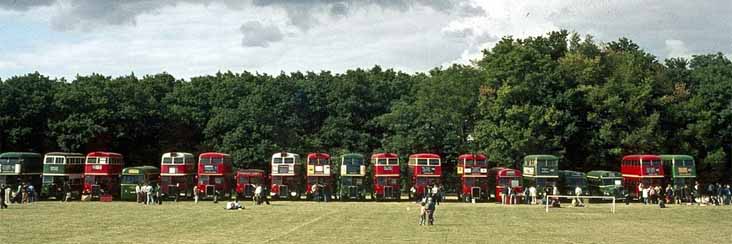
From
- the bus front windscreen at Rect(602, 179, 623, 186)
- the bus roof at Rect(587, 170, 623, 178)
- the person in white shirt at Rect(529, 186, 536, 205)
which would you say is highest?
the bus roof at Rect(587, 170, 623, 178)

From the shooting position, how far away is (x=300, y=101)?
323ft

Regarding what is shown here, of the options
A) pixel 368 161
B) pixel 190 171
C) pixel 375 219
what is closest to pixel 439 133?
pixel 368 161

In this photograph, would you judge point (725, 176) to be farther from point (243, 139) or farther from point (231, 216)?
point (231, 216)

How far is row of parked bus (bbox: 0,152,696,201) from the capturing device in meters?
68.2

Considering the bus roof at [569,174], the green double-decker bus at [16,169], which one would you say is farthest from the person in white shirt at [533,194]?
the green double-decker bus at [16,169]

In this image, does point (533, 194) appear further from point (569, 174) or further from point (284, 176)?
point (284, 176)

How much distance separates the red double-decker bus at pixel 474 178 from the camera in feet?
230

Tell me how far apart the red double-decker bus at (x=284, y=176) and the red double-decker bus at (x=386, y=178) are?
6937mm

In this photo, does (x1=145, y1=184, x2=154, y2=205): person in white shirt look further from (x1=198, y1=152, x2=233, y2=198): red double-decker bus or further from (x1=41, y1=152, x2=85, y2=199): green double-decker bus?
(x1=41, y1=152, x2=85, y2=199): green double-decker bus

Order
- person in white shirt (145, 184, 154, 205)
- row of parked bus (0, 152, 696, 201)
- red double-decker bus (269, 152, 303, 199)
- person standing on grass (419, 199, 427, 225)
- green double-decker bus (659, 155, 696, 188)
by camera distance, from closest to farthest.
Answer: person standing on grass (419, 199, 427, 225) → person in white shirt (145, 184, 154, 205) → row of parked bus (0, 152, 696, 201) → green double-decker bus (659, 155, 696, 188) → red double-decker bus (269, 152, 303, 199)

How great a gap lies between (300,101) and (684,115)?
41276mm

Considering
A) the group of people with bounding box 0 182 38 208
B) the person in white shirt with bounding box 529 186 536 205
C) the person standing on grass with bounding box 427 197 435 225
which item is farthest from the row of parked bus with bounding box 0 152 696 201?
the person standing on grass with bounding box 427 197 435 225

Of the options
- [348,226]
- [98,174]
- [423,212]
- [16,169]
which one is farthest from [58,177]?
[423,212]

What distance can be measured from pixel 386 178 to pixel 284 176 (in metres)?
8.57
